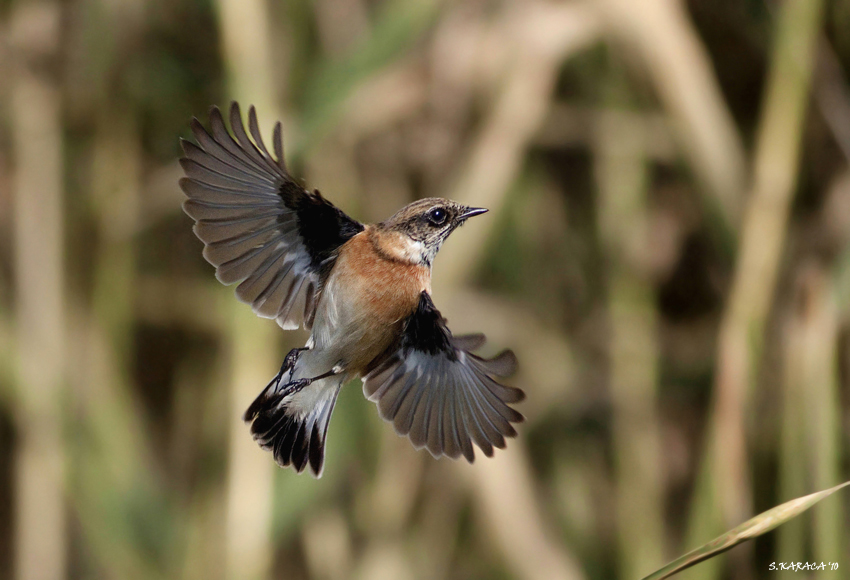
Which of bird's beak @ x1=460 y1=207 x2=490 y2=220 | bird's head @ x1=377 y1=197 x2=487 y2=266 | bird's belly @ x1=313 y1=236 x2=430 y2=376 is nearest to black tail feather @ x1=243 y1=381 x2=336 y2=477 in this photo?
bird's belly @ x1=313 y1=236 x2=430 y2=376

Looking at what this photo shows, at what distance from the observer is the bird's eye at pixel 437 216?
1742 mm

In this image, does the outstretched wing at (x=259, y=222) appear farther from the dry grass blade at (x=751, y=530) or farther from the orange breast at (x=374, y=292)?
the dry grass blade at (x=751, y=530)

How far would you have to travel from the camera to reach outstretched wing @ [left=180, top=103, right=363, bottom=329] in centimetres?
154

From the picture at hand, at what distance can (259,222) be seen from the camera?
1.68 metres

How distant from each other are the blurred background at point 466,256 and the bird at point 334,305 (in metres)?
0.63

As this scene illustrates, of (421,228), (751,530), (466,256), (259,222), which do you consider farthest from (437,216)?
(751,530)

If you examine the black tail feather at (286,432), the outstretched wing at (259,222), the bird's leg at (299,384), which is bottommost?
the black tail feather at (286,432)

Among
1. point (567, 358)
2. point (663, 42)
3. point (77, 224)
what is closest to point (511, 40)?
point (663, 42)

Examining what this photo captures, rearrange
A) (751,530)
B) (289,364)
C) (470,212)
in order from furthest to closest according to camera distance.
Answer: (470,212) < (289,364) < (751,530)

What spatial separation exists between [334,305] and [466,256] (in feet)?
3.04

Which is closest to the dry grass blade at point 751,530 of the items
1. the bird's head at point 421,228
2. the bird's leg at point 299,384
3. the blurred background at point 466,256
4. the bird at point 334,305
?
the bird at point 334,305

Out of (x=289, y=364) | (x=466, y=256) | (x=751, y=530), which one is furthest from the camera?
(x=466, y=256)

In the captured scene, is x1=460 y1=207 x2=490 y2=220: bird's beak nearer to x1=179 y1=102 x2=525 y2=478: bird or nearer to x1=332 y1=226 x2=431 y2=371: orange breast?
x1=179 y1=102 x2=525 y2=478: bird

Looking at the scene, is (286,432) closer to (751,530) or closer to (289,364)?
(289,364)
